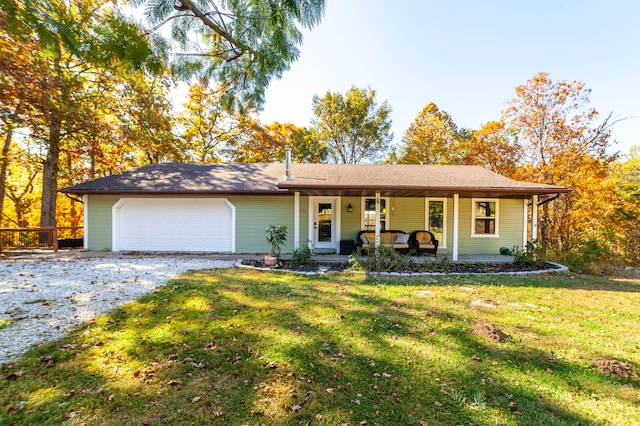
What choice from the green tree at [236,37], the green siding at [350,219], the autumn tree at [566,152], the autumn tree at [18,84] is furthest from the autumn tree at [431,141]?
the autumn tree at [18,84]

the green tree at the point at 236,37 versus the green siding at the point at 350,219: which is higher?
the green tree at the point at 236,37

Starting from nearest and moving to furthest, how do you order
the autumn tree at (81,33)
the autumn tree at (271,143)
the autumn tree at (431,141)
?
the autumn tree at (81,33), the autumn tree at (431,141), the autumn tree at (271,143)

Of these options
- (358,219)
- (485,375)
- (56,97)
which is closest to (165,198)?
(56,97)

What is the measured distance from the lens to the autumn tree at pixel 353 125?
20594 millimetres

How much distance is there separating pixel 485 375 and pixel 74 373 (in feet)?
12.9

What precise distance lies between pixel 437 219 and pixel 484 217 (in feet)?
5.71

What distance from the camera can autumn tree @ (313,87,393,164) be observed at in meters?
20.6

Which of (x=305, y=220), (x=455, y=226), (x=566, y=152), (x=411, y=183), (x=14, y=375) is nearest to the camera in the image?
(x=14, y=375)

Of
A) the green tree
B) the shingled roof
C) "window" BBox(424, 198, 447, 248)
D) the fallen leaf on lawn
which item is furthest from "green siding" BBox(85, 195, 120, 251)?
"window" BBox(424, 198, 447, 248)

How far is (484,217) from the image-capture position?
10.2m

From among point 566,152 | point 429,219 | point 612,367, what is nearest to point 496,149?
point 566,152

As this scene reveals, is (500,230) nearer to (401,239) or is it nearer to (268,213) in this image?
(401,239)

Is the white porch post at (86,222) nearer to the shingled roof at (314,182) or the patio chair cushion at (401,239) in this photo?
the shingled roof at (314,182)

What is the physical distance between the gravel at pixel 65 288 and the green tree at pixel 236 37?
3.66 meters
